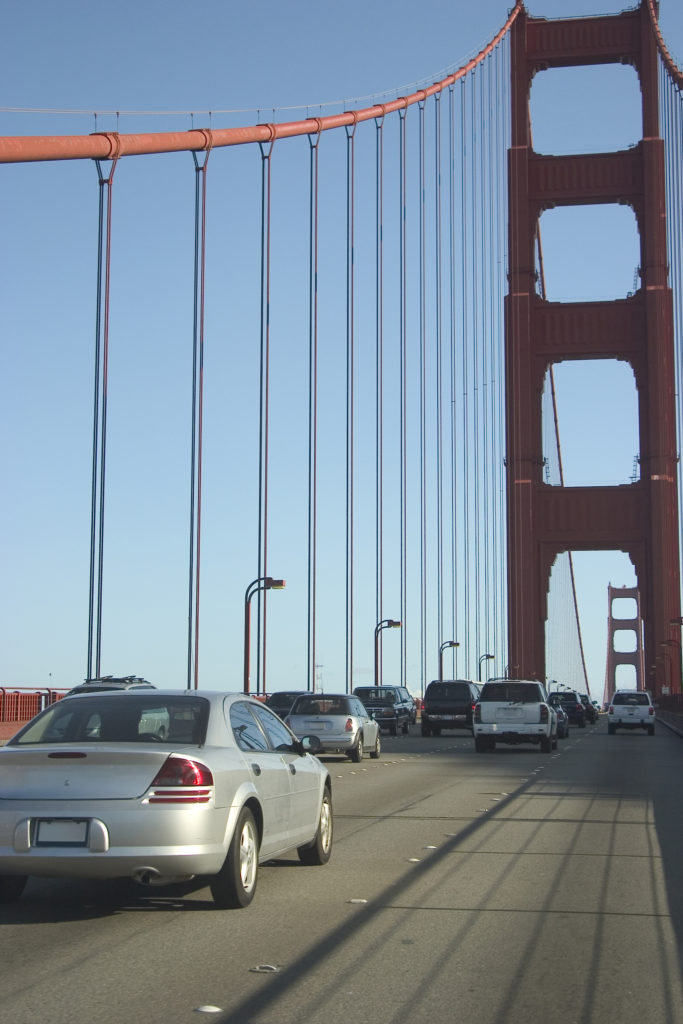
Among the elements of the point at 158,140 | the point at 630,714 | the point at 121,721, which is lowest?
the point at 630,714

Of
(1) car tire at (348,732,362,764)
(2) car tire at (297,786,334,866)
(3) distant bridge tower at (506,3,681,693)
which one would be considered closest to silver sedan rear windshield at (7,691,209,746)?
(2) car tire at (297,786,334,866)

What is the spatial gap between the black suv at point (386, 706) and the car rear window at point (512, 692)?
40.3ft

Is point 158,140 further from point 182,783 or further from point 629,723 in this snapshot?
point 629,723

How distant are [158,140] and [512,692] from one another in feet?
45.4

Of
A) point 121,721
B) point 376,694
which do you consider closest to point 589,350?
point 376,694

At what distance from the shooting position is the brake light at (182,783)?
7.32 meters

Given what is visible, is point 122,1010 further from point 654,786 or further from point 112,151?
point 112,151

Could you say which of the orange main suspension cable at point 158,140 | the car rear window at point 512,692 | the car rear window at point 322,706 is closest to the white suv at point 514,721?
the car rear window at point 512,692

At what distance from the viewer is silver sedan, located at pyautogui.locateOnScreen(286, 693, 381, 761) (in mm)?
25078

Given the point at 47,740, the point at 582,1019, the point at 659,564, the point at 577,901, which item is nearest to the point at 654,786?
Result: the point at 577,901

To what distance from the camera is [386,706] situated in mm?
43438

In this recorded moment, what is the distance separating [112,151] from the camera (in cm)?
2486

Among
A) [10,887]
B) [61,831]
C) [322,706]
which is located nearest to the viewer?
[61,831]

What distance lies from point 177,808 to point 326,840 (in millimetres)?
3002
